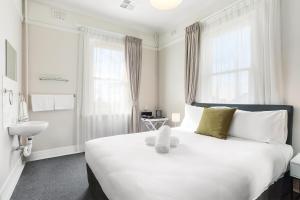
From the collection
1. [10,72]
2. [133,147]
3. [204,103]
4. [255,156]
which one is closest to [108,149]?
[133,147]

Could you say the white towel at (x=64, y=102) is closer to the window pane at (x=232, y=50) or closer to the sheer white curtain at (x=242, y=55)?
the sheer white curtain at (x=242, y=55)

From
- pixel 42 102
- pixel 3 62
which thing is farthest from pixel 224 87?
pixel 42 102

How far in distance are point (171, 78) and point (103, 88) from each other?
1581 millimetres

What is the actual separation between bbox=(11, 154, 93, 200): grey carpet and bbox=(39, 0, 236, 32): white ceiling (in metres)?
2.87

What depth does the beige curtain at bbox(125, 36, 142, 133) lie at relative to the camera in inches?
149

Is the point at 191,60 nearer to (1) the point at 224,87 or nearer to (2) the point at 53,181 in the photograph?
(1) the point at 224,87

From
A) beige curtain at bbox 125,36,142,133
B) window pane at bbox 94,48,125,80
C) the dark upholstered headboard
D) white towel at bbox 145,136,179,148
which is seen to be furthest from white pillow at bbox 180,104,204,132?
window pane at bbox 94,48,125,80

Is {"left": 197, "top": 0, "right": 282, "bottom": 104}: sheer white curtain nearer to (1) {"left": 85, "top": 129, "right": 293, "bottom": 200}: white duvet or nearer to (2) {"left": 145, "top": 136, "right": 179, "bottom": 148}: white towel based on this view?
(1) {"left": 85, "top": 129, "right": 293, "bottom": 200}: white duvet

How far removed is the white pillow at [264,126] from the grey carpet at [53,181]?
201 cm

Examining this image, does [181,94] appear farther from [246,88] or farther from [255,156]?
[255,156]

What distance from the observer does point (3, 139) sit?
186cm

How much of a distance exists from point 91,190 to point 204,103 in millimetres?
2217

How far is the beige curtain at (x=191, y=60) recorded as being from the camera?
10.3ft

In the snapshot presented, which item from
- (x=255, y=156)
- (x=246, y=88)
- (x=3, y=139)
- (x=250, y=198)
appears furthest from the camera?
(x=246, y=88)
